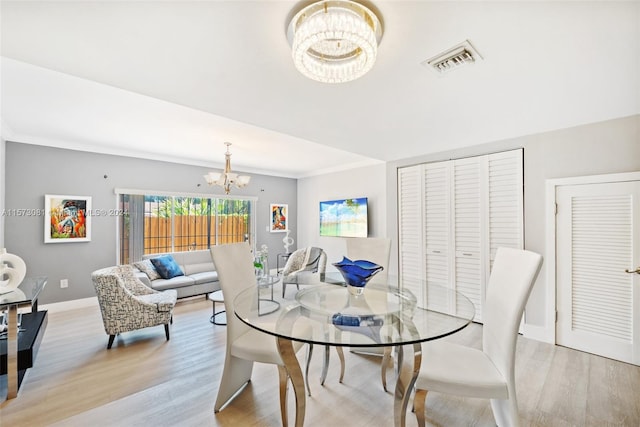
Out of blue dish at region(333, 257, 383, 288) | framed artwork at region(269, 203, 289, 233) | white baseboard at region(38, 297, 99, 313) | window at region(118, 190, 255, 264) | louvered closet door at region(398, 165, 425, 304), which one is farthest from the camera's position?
framed artwork at region(269, 203, 289, 233)

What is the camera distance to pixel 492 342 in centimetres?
169

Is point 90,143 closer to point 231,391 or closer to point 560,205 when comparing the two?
point 231,391

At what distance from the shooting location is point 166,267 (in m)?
4.40

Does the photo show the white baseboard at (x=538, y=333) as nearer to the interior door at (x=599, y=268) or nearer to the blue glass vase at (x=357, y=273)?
the interior door at (x=599, y=268)

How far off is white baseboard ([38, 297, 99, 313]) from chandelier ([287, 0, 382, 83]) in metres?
4.86

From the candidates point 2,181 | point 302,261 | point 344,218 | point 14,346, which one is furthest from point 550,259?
point 2,181

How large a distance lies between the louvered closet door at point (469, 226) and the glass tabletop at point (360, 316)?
1345mm

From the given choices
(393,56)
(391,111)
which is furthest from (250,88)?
(391,111)

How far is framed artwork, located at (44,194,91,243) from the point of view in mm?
3926

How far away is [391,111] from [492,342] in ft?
6.48

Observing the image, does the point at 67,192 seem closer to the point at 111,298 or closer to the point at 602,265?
the point at 111,298

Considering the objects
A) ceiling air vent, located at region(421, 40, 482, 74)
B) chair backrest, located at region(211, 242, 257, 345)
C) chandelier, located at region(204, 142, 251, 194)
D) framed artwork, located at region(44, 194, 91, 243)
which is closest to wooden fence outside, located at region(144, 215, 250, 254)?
framed artwork, located at region(44, 194, 91, 243)

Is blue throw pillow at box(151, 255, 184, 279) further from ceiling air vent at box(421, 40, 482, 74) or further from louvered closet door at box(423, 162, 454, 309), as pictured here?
ceiling air vent at box(421, 40, 482, 74)

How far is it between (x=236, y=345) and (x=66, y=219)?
3.97 m
